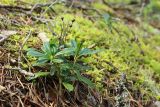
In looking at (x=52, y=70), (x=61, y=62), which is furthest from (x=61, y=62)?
(x=52, y=70)

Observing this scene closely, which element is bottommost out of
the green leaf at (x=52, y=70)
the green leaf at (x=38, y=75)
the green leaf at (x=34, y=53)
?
the green leaf at (x=38, y=75)

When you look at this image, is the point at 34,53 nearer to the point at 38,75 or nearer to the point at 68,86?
the point at 38,75

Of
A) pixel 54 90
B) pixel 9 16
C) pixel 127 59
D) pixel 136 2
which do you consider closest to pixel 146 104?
pixel 127 59

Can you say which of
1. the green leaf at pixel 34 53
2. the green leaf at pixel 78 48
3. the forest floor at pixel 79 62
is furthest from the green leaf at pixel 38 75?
the green leaf at pixel 78 48

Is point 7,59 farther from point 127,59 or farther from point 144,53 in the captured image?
point 144,53

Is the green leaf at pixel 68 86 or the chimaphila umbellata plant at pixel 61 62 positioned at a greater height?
the chimaphila umbellata plant at pixel 61 62

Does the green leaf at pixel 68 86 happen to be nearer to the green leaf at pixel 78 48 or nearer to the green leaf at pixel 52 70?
the green leaf at pixel 52 70

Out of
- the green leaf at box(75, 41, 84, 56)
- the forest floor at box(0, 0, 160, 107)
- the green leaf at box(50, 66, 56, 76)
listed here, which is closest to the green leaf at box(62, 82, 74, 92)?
the forest floor at box(0, 0, 160, 107)

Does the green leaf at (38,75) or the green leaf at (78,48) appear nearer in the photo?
the green leaf at (38,75)
